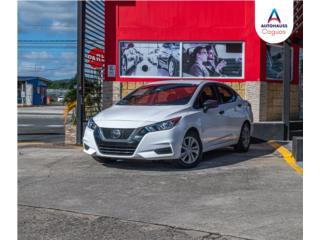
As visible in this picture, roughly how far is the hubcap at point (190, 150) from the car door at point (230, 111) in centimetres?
123

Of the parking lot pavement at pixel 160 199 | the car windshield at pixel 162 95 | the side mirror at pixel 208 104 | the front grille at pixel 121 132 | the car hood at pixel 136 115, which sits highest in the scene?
the car windshield at pixel 162 95

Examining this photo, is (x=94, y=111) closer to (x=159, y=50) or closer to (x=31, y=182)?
(x=159, y=50)

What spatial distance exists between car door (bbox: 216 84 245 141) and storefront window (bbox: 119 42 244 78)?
4.03 metres

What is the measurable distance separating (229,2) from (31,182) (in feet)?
29.3

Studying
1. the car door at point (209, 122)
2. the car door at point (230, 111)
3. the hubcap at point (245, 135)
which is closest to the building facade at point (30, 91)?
the hubcap at point (245, 135)

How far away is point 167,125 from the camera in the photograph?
8781 mm

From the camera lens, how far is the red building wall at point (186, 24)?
14.9 metres

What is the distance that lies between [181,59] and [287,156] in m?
5.69

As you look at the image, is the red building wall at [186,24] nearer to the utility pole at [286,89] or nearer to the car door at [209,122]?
the utility pole at [286,89]

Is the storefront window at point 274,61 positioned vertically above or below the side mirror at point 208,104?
above

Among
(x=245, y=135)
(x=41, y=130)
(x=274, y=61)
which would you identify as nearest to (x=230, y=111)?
(x=245, y=135)

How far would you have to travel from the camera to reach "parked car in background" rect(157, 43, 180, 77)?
50.3 feet

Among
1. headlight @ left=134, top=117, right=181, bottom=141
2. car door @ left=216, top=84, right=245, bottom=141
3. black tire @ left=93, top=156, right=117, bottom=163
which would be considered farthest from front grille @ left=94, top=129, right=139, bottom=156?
car door @ left=216, top=84, right=245, bottom=141
